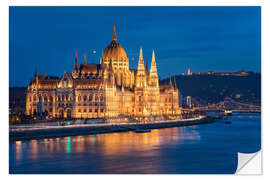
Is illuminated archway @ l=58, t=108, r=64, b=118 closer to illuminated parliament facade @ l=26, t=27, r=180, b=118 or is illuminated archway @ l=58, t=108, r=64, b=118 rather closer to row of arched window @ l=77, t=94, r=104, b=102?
illuminated parliament facade @ l=26, t=27, r=180, b=118

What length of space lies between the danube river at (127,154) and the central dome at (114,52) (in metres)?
36.2

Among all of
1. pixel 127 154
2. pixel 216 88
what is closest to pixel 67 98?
pixel 127 154

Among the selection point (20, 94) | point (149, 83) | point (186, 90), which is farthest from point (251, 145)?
point (186, 90)

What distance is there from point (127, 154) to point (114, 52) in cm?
5385

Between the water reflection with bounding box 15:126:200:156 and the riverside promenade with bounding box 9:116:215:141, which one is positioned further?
the riverside promenade with bounding box 9:116:215:141

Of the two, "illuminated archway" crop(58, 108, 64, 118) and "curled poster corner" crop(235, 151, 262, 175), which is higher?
"illuminated archway" crop(58, 108, 64, 118)

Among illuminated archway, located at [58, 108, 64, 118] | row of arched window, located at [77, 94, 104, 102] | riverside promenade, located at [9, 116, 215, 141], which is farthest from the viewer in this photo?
illuminated archway, located at [58, 108, 64, 118]

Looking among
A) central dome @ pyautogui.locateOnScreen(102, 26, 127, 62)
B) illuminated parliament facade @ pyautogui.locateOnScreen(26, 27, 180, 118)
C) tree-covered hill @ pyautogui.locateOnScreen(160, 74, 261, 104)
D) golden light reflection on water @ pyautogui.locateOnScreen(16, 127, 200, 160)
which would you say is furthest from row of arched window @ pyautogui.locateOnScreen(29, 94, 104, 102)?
tree-covered hill @ pyautogui.locateOnScreen(160, 74, 261, 104)

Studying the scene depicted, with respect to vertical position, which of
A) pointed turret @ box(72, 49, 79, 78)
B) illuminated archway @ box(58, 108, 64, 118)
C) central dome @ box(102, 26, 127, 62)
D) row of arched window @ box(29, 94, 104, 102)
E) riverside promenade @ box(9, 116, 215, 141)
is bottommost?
riverside promenade @ box(9, 116, 215, 141)

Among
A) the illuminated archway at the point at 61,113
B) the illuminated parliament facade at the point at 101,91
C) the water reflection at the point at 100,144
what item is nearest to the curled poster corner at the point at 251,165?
the water reflection at the point at 100,144

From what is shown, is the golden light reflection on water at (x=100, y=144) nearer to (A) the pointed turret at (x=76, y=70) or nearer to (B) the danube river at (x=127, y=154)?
(B) the danube river at (x=127, y=154)

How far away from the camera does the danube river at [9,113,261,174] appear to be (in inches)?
1495
